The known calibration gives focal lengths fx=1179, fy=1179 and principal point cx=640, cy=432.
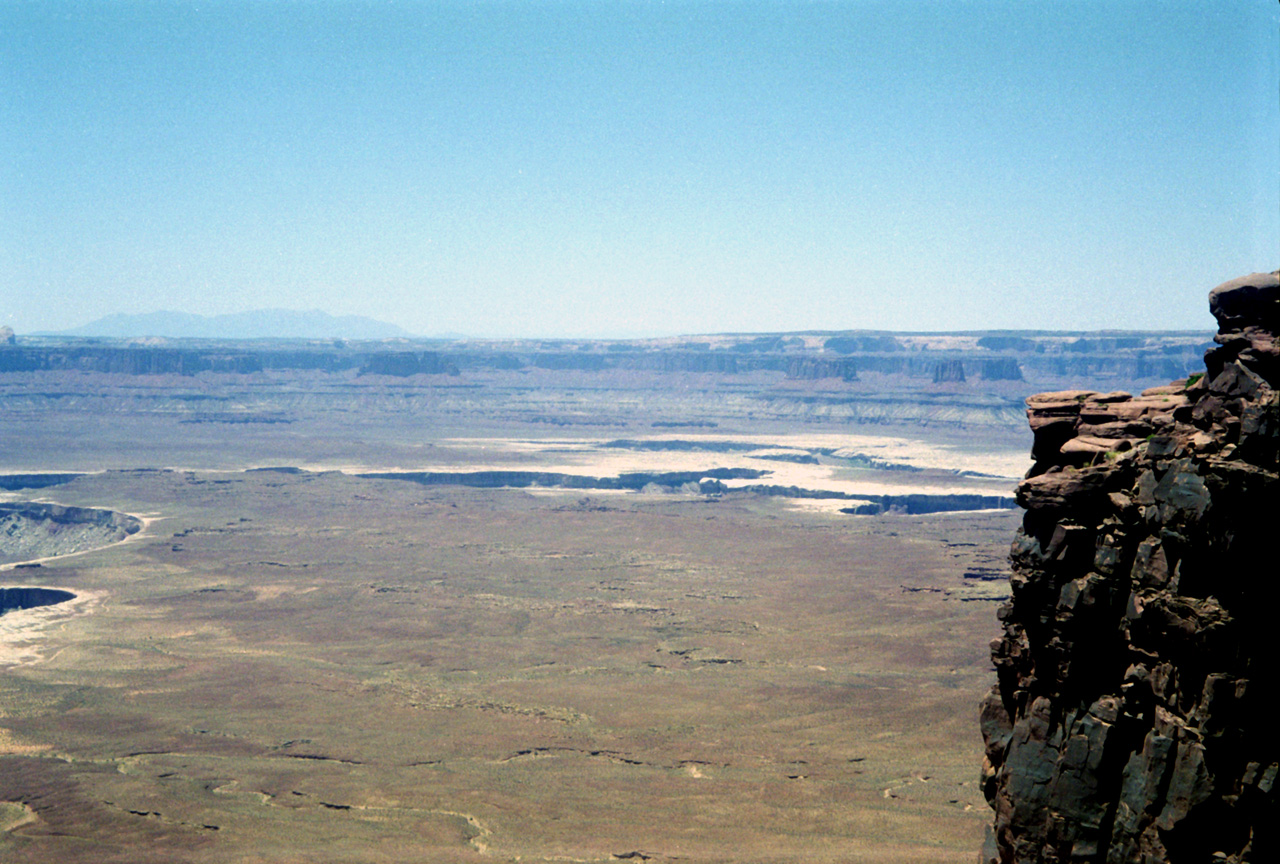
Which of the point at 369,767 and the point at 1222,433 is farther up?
the point at 1222,433

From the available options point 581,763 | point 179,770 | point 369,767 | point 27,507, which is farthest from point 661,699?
point 27,507

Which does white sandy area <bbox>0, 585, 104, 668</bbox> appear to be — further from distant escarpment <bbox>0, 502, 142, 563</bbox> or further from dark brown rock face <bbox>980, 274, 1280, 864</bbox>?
dark brown rock face <bbox>980, 274, 1280, 864</bbox>

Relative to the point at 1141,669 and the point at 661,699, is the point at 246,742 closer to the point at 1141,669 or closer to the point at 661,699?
the point at 661,699

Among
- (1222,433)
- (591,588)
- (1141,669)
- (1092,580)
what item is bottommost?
(591,588)

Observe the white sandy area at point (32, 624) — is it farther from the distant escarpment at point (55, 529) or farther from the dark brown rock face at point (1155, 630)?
the dark brown rock face at point (1155, 630)

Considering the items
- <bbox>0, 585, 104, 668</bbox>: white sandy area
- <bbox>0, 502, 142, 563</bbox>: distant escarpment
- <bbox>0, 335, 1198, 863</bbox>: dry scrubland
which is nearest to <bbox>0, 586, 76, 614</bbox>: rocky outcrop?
<bbox>0, 585, 104, 668</bbox>: white sandy area

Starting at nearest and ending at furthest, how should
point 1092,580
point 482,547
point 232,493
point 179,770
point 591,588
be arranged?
1. point 1092,580
2. point 179,770
3. point 591,588
4. point 482,547
5. point 232,493

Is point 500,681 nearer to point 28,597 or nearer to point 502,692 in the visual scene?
point 502,692
